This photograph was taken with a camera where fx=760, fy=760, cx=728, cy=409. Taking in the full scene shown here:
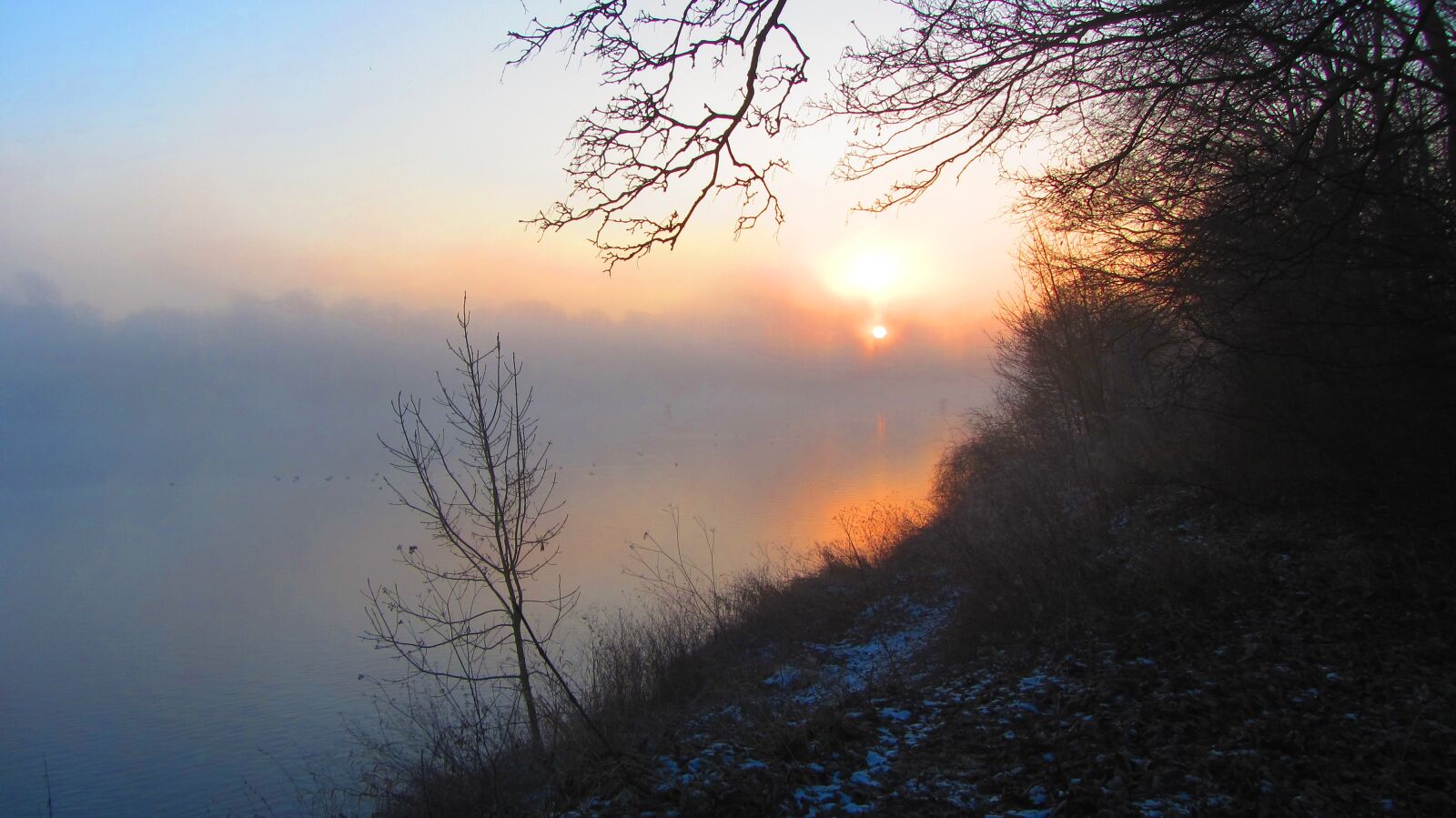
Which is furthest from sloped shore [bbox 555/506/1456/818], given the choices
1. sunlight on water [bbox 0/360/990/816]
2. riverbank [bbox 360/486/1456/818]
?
sunlight on water [bbox 0/360/990/816]

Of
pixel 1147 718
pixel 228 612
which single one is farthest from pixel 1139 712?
pixel 228 612

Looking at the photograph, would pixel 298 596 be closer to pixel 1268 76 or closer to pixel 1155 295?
pixel 1155 295

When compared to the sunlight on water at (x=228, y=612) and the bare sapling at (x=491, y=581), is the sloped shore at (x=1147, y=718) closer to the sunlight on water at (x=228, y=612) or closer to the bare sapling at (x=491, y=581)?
the bare sapling at (x=491, y=581)

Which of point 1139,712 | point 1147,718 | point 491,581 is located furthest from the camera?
point 491,581

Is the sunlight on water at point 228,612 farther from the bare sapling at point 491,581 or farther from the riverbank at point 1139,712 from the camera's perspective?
the riverbank at point 1139,712

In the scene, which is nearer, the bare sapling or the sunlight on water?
the bare sapling

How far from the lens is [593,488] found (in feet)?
155

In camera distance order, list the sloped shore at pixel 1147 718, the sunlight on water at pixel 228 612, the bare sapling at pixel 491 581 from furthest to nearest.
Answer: the sunlight on water at pixel 228 612, the bare sapling at pixel 491 581, the sloped shore at pixel 1147 718

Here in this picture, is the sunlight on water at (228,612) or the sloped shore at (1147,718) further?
the sunlight on water at (228,612)

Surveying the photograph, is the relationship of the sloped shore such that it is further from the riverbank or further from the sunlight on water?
the sunlight on water

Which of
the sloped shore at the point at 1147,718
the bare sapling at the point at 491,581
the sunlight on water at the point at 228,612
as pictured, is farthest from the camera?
the sunlight on water at the point at 228,612

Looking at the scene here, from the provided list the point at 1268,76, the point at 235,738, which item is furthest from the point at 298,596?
the point at 1268,76

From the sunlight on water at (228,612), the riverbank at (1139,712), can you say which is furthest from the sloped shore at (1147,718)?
the sunlight on water at (228,612)

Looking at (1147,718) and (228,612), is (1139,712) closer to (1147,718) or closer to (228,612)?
(1147,718)
